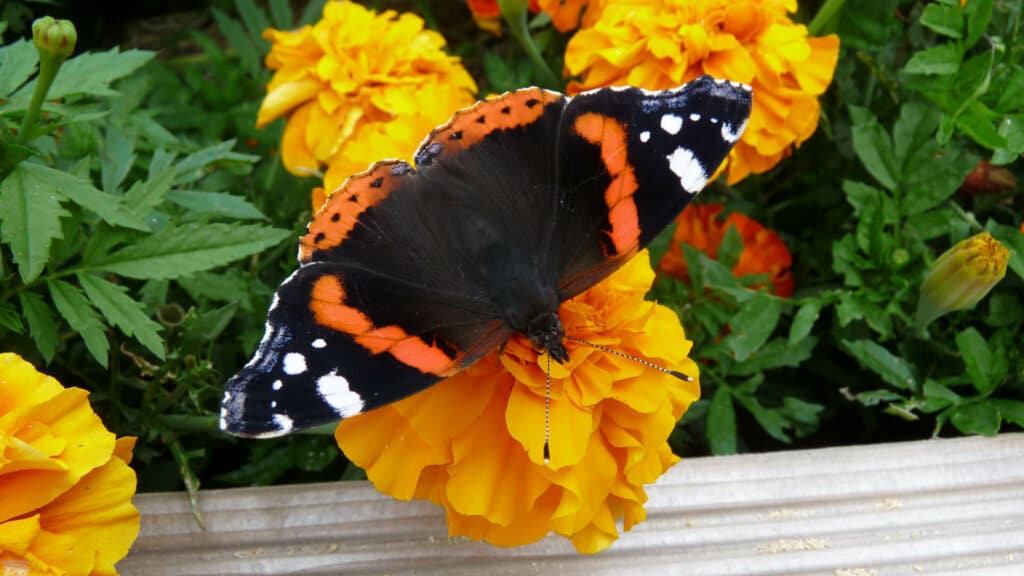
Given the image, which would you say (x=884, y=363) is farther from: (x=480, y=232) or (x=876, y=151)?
(x=480, y=232)

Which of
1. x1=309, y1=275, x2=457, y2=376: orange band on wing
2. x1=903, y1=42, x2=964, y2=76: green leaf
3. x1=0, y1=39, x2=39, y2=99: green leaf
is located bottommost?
x1=309, y1=275, x2=457, y2=376: orange band on wing

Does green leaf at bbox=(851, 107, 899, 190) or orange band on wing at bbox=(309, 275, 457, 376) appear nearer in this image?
orange band on wing at bbox=(309, 275, 457, 376)

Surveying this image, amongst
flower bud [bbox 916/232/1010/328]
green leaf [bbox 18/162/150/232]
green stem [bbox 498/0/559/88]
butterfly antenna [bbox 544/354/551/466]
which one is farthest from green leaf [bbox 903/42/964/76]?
green leaf [bbox 18/162/150/232]

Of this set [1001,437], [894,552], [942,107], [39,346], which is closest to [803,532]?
[894,552]

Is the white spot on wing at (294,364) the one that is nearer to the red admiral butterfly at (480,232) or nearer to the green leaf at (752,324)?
the red admiral butterfly at (480,232)

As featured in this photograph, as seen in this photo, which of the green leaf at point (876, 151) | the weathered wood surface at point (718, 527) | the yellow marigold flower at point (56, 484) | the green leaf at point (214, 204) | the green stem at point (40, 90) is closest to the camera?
the yellow marigold flower at point (56, 484)

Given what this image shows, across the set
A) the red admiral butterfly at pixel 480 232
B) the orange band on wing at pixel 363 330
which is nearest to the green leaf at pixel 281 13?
the red admiral butterfly at pixel 480 232

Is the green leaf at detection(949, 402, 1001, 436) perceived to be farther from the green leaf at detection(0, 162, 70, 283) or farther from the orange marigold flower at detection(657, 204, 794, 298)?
the green leaf at detection(0, 162, 70, 283)
